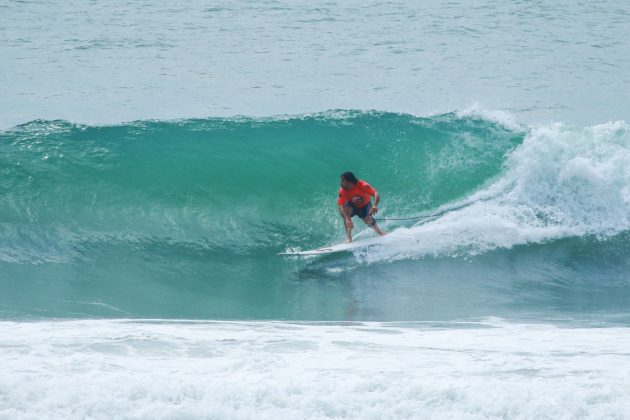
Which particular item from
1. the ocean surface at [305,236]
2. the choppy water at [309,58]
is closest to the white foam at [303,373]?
the ocean surface at [305,236]

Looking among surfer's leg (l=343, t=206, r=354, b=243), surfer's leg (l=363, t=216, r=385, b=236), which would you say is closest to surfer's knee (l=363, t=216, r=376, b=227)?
surfer's leg (l=363, t=216, r=385, b=236)

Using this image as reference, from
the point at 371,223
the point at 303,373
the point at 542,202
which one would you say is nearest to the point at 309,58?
the point at 542,202

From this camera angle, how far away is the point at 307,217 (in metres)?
11.6

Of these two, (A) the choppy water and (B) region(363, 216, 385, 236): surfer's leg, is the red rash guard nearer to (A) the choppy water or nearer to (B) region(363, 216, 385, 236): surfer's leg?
(B) region(363, 216, 385, 236): surfer's leg

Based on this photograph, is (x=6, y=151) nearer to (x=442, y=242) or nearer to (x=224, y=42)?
(x=442, y=242)

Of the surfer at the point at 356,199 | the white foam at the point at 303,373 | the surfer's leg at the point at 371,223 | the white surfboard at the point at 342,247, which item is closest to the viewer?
the white foam at the point at 303,373

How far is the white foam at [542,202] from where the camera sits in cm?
1082

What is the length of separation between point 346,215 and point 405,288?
1.19 metres

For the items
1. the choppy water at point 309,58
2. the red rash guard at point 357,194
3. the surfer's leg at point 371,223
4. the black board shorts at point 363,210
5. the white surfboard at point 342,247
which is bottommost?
the white surfboard at point 342,247

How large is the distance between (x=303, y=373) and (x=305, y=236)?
473 centimetres

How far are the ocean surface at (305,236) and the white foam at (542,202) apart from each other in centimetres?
3

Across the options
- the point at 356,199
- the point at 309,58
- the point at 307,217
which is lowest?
the point at 307,217

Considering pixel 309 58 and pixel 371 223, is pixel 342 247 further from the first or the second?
pixel 309 58

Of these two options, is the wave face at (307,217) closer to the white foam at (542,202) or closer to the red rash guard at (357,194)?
the white foam at (542,202)
